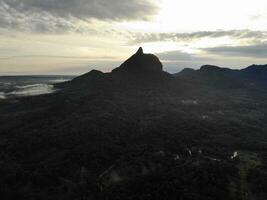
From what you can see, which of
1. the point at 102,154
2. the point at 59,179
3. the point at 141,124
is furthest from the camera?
the point at 141,124

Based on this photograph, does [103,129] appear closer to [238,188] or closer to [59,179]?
[59,179]

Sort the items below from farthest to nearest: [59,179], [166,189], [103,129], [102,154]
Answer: [103,129], [102,154], [59,179], [166,189]

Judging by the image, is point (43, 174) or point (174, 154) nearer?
point (43, 174)

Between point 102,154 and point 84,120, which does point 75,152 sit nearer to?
point 102,154

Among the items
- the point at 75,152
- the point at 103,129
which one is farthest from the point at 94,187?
the point at 103,129

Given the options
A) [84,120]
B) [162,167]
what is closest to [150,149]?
[162,167]

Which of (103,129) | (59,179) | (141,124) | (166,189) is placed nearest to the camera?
(166,189)

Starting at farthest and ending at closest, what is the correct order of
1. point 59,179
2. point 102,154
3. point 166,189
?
point 102,154 < point 59,179 < point 166,189

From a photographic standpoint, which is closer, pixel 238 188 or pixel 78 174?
pixel 238 188
